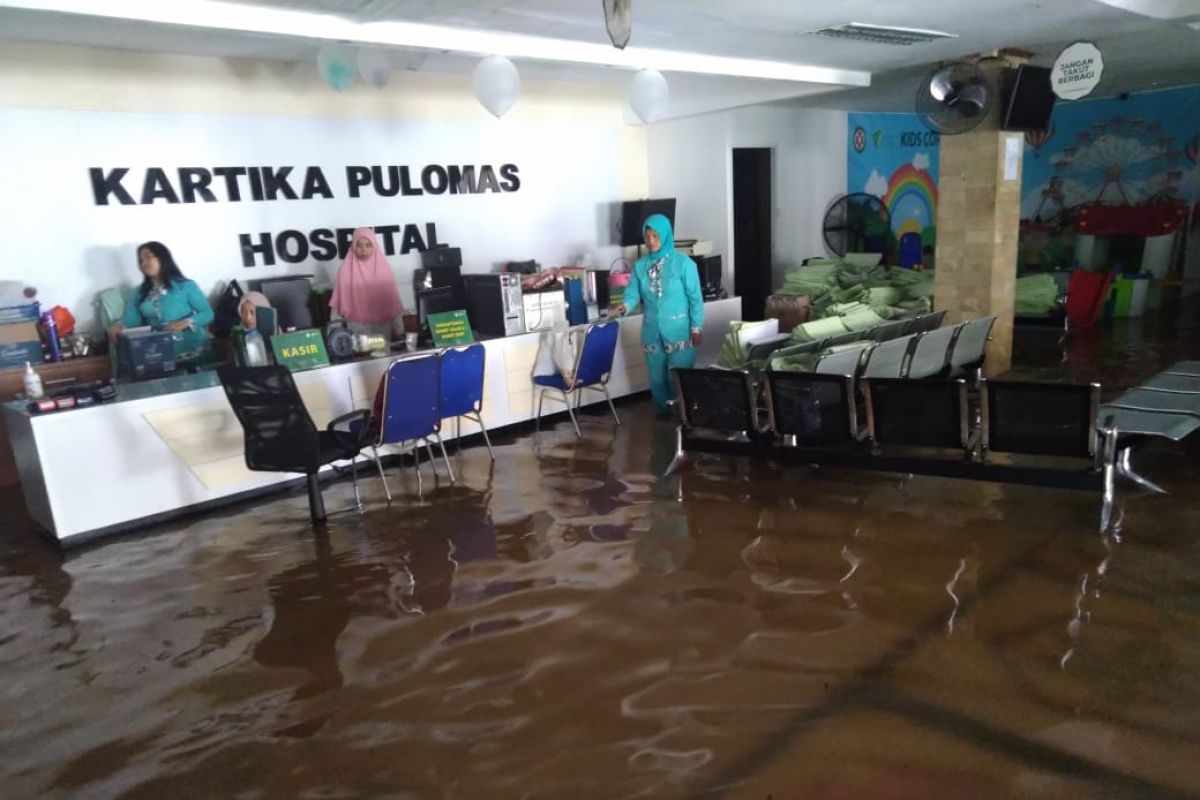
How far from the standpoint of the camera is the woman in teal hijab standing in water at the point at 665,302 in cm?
603

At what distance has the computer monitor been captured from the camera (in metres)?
5.90

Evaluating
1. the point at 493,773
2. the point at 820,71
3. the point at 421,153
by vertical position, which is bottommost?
the point at 493,773

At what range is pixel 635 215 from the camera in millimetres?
8492

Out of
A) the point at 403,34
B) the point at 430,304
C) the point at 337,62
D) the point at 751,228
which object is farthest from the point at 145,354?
the point at 751,228

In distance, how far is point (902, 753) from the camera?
243 cm

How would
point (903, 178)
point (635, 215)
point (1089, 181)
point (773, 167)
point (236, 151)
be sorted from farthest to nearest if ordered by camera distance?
point (903, 178) < point (1089, 181) < point (773, 167) < point (635, 215) < point (236, 151)

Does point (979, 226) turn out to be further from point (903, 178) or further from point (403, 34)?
point (903, 178)

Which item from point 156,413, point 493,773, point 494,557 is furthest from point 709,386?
point 156,413

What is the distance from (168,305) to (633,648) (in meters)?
4.16

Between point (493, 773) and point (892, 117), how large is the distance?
444 inches

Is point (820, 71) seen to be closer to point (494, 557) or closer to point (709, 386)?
point (709, 386)

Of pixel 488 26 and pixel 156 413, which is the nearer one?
pixel 156 413

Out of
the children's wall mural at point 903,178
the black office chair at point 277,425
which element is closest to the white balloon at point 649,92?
the black office chair at point 277,425

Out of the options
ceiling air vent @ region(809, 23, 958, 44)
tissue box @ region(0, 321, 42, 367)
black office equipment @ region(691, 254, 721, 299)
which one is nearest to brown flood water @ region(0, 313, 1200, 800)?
tissue box @ region(0, 321, 42, 367)
